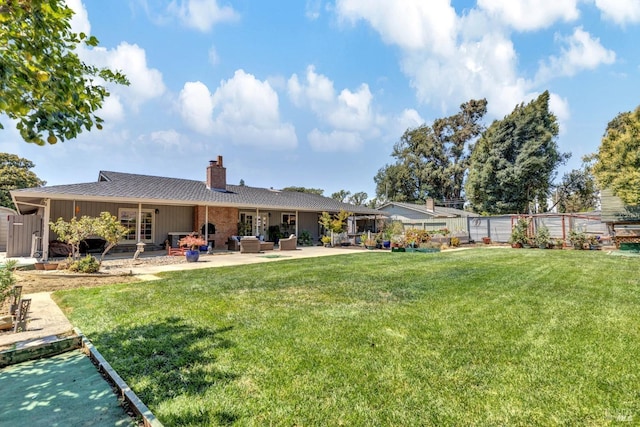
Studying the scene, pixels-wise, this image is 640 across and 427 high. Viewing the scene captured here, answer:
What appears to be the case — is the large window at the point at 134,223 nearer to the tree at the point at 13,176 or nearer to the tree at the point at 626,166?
the tree at the point at 13,176

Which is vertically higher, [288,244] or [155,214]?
[155,214]

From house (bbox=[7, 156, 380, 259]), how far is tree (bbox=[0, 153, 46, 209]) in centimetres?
1495

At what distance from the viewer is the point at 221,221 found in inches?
659

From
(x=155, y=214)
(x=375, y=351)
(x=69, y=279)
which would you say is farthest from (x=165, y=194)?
(x=375, y=351)

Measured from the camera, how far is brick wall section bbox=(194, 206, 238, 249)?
52.9 ft

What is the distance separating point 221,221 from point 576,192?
138 ft

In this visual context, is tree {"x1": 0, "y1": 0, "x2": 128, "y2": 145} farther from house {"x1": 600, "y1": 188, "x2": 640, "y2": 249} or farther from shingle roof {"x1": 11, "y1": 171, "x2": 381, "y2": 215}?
house {"x1": 600, "y1": 188, "x2": 640, "y2": 249}

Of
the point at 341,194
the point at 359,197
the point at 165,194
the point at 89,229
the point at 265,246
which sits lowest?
the point at 265,246

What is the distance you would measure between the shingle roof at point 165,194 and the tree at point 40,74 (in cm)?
1144

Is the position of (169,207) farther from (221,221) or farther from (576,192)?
(576,192)

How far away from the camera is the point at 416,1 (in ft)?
33.2

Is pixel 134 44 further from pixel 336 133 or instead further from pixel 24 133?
pixel 336 133

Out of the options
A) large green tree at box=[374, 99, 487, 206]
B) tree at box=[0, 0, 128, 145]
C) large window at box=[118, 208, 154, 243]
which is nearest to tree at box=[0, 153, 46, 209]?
large window at box=[118, 208, 154, 243]

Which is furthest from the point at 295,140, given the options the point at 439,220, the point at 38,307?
the point at 38,307
